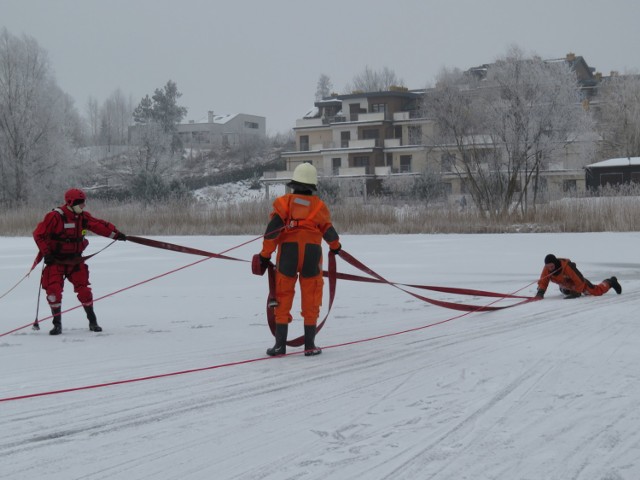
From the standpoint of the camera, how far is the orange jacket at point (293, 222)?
21.9 ft

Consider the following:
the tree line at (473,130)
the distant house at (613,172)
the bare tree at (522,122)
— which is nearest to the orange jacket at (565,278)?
the tree line at (473,130)

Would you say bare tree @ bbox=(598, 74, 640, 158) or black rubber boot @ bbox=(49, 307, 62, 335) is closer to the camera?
black rubber boot @ bbox=(49, 307, 62, 335)

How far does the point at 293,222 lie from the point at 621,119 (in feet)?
181

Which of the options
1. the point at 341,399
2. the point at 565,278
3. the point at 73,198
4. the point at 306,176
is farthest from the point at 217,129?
the point at 341,399

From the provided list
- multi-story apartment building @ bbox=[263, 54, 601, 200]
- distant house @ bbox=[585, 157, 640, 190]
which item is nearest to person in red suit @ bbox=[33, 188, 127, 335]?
distant house @ bbox=[585, 157, 640, 190]

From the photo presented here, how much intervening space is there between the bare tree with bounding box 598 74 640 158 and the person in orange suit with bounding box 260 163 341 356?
52262mm

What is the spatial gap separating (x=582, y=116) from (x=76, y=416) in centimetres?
3648

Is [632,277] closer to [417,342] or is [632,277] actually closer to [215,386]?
[417,342]

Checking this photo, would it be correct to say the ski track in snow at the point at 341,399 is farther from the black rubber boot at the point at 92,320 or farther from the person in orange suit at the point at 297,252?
the person in orange suit at the point at 297,252

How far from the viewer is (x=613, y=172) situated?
4875 cm

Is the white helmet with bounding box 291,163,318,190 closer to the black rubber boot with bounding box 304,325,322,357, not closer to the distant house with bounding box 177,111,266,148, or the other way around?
the black rubber boot with bounding box 304,325,322,357

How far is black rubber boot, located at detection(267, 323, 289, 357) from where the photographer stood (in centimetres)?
676

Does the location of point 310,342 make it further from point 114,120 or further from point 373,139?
point 114,120

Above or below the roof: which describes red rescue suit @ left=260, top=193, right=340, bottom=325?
below
